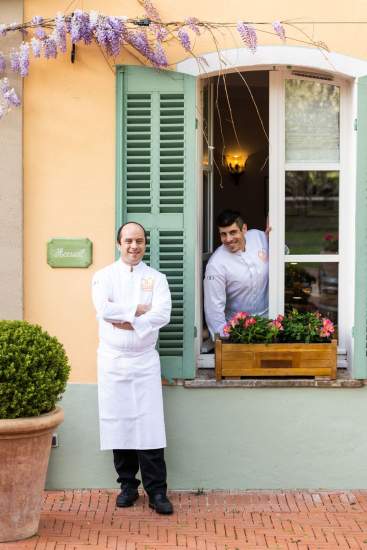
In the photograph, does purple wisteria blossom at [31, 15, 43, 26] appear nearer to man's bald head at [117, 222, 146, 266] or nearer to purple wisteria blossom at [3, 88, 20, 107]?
purple wisteria blossom at [3, 88, 20, 107]

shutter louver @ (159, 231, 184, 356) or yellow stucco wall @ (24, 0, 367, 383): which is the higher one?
yellow stucco wall @ (24, 0, 367, 383)

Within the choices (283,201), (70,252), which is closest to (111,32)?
(70,252)

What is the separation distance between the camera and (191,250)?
754cm

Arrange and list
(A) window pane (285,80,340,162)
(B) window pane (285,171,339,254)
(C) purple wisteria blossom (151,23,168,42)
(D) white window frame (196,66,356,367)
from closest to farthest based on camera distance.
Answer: (C) purple wisteria blossom (151,23,168,42), (D) white window frame (196,66,356,367), (A) window pane (285,80,340,162), (B) window pane (285,171,339,254)

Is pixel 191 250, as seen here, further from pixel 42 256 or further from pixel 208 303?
pixel 42 256

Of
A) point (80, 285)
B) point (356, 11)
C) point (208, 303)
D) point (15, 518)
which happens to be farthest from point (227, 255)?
point (15, 518)

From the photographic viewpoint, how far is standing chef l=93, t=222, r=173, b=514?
712cm

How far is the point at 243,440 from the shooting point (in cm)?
761

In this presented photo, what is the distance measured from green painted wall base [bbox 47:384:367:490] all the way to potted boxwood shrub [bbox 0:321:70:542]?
3.45 feet

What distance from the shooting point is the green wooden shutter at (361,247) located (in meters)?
7.46

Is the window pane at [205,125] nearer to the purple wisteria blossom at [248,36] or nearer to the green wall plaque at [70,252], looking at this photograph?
the purple wisteria blossom at [248,36]

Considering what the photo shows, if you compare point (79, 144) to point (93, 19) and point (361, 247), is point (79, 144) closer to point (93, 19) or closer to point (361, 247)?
point (93, 19)

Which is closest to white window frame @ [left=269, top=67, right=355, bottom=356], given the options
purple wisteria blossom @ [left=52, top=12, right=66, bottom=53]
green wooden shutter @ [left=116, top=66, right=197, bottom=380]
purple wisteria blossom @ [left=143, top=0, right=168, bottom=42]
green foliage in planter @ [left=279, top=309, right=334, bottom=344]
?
green foliage in planter @ [left=279, top=309, right=334, bottom=344]

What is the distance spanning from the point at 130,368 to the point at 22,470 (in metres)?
1.12
